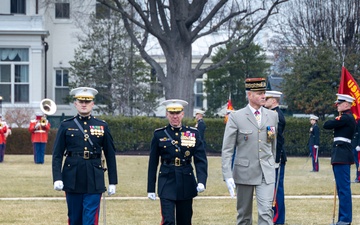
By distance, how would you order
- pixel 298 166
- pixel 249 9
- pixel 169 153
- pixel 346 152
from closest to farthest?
pixel 169 153 → pixel 346 152 → pixel 298 166 → pixel 249 9

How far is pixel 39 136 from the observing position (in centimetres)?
2998

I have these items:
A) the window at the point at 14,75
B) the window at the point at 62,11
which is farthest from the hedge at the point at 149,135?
the window at the point at 62,11

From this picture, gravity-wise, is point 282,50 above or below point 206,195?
above

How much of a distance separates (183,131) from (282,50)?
3792cm

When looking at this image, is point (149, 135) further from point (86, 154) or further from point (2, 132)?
point (86, 154)

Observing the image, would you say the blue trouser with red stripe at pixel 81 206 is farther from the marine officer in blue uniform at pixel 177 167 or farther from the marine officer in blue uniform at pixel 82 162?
the marine officer in blue uniform at pixel 177 167

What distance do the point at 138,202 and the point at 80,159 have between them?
690 cm

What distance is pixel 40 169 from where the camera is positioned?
26.8 metres

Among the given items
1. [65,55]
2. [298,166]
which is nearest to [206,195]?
[298,166]

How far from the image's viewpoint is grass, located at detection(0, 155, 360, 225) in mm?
14109

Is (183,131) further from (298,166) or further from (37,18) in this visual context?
(37,18)

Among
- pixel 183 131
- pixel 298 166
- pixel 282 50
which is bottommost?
pixel 298 166

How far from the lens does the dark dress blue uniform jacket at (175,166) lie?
10094 millimetres

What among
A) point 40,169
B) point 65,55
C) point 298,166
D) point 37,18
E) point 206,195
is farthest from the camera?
point 65,55
